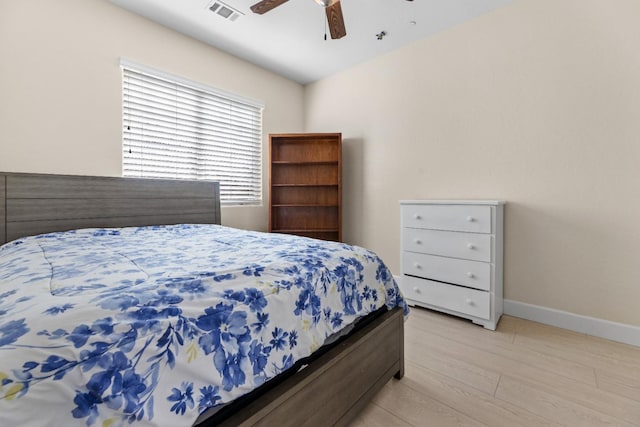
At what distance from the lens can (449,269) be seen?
2.29m

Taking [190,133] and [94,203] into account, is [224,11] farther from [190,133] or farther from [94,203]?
[94,203]

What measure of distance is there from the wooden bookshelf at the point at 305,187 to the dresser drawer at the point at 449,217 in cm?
104

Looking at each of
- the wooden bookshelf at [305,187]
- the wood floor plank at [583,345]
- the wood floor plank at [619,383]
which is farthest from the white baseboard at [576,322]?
the wooden bookshelf at [305,187]

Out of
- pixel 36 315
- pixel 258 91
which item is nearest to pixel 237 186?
pixel 258 91

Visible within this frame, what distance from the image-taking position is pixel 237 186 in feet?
10.7

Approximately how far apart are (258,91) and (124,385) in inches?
129

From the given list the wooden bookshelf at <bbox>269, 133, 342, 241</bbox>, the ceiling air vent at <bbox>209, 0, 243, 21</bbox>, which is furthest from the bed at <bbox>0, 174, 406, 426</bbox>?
the ceiling air vent at <bbox>209, 0, 243, 21</bbox>

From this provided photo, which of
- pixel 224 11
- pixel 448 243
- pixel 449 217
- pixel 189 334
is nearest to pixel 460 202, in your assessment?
pixel 449 217

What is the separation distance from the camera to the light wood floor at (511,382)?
127 centimetres

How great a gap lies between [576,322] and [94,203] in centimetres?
360

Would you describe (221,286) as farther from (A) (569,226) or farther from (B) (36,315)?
(A) (569,226)

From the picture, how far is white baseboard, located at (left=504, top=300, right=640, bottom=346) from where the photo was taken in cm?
187

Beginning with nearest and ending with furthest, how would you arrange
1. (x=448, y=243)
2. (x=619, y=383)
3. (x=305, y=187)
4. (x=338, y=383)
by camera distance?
(x=338, y=383), (x=619, y=383), (x=448, y=243), (x=305, y=187)

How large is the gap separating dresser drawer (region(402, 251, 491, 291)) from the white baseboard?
18.1 inches
